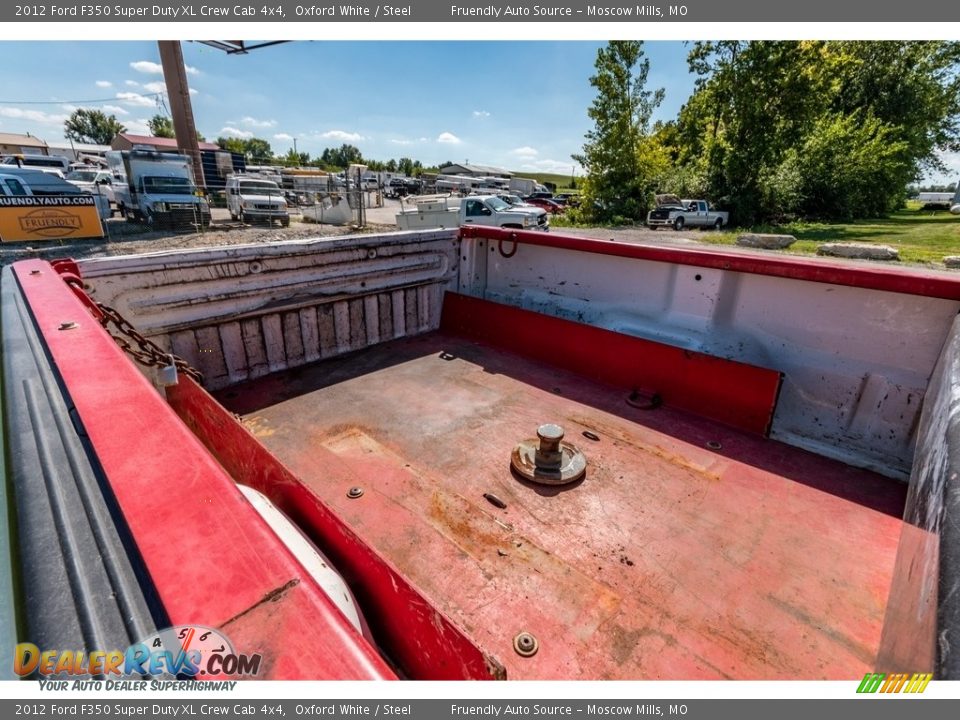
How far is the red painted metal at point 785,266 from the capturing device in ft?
7.90

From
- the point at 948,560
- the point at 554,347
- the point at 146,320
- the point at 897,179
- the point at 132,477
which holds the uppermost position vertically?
the point at 897,179

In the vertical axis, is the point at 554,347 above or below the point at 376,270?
below

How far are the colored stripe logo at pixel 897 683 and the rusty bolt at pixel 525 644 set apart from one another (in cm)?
96

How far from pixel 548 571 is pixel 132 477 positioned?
1.63 metres

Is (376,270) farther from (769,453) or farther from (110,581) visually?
(110,581)

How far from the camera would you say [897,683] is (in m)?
0.94

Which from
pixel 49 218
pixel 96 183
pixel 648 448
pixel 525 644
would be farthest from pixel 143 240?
pixel 525 644

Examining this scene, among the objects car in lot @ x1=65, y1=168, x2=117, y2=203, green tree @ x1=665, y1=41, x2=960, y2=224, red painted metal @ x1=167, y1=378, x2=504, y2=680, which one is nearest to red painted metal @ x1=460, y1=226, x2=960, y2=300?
red painted metal @ x1=167, y1=378, x2=504, y2=680

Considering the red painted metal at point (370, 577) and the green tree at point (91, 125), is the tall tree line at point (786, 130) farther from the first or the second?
the green tree at point (91, 125)

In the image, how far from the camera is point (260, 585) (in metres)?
0.69

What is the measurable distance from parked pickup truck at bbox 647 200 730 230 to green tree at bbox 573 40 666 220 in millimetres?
1992

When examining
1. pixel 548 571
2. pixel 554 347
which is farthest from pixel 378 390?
pixel 548 571

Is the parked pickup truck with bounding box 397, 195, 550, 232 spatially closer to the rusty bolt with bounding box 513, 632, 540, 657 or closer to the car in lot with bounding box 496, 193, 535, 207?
the car in lot with bounding box 496, 193, 535, 207

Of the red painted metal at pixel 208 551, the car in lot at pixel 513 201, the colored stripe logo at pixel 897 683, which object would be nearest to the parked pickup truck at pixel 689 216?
the car in lot at pixel 513 201
